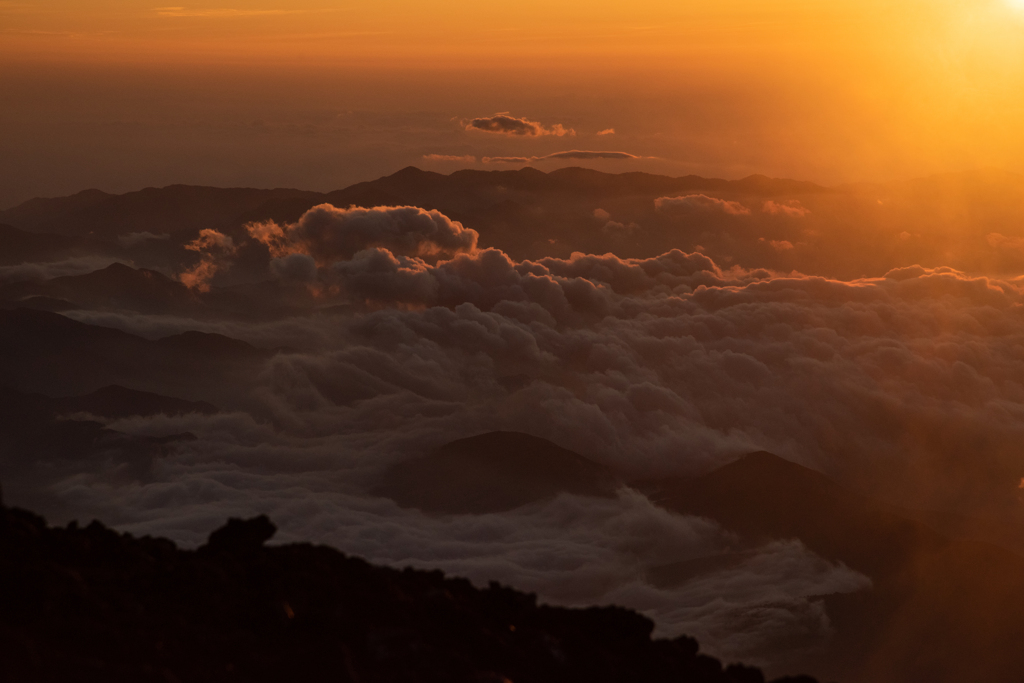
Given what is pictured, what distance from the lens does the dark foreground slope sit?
3069cm

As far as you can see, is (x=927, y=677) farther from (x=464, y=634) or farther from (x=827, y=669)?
(x=464, y=634)

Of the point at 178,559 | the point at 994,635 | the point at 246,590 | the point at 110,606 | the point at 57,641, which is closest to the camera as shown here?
the point at 57,641

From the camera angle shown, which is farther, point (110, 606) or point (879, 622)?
point (879, 622)

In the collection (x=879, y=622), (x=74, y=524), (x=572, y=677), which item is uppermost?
(x=74, y=524)

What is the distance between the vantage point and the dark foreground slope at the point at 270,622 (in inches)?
1208

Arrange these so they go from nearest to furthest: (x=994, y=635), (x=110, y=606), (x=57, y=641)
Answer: (x=57, y=641) < (x=110, y=606) < (x=994, y=635)

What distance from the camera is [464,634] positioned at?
38.5 m

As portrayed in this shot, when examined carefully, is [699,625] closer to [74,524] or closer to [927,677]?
[927,677]

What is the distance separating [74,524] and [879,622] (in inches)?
7900

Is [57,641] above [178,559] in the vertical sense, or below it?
above

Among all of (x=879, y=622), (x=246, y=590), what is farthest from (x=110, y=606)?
(x=879, y=622)

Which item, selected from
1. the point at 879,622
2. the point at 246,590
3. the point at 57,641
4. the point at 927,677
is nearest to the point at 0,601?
the point at 57,641

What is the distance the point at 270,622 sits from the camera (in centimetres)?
3519

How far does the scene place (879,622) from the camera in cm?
19912
